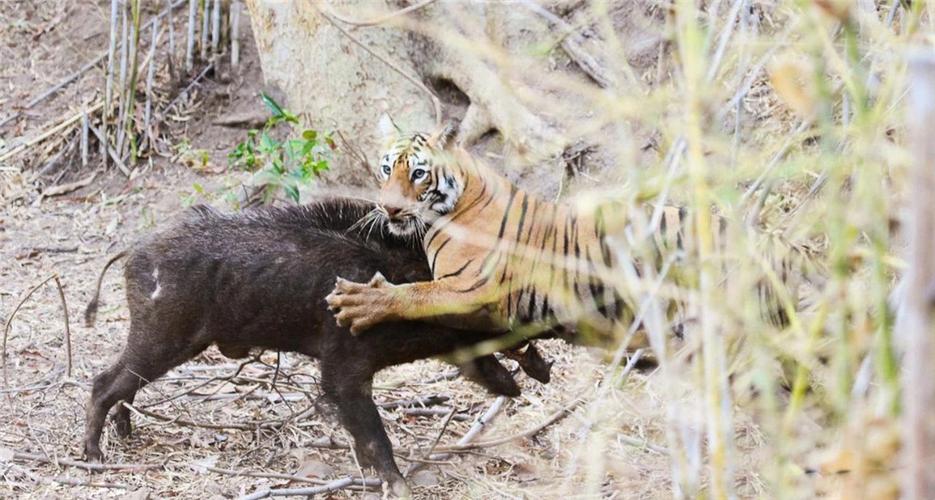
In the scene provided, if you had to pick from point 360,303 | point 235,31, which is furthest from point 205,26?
point 360,303

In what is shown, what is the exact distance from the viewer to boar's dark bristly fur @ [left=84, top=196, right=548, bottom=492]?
523 cm

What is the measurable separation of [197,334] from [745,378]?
3.53 meters

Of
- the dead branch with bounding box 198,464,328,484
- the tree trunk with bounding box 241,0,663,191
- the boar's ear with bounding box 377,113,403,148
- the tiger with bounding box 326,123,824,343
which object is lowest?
the dead branch with bounding box 198,464,328,484

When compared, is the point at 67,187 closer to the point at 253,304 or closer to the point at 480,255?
the point at 253,304

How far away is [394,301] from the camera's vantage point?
4.97 m

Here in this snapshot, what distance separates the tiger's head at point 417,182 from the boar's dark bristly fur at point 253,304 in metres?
0.27

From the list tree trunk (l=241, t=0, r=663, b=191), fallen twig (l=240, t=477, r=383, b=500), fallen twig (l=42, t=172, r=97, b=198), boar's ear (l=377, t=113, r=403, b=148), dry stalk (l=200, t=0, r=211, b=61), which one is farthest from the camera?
dry stalk (l=200, t=0, r=211, b=61)

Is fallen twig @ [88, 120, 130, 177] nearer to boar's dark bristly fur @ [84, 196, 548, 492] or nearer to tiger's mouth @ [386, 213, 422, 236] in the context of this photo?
boar's dark bristly fur @ [84, 196, 548, 492]

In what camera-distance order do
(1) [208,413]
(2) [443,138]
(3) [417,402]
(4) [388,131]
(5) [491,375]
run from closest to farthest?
(2) [443,138] < (4) [388,131] < (5) [491,375] < (1) [208,413] < (3) [417,402]

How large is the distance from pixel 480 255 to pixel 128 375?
1.64 meters

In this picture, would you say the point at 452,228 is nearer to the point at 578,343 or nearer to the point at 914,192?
the point at 578,343

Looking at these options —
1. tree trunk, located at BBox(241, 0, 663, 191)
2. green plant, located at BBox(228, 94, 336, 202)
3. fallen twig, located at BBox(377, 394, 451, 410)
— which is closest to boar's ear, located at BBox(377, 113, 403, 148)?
fallen twig, located at BBox(377, 394, 451, 410)

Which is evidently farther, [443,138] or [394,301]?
[443,138]

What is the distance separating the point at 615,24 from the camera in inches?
307
